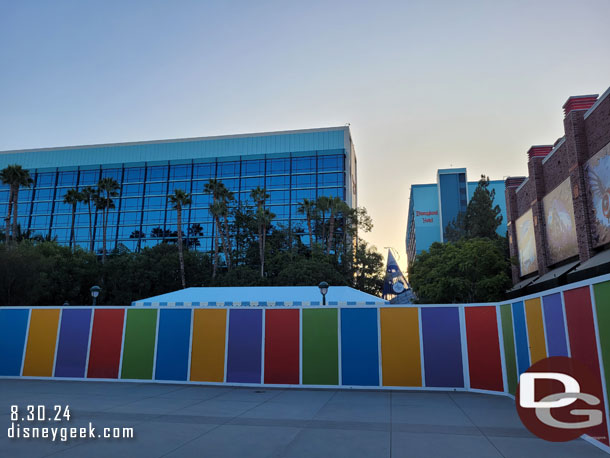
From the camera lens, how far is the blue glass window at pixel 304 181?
76.4 m

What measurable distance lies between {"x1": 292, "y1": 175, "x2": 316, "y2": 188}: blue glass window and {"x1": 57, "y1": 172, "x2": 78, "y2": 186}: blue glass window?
45843 millimetres

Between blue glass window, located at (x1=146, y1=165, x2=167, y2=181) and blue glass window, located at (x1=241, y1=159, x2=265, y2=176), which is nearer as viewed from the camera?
blue glass window, located at (x1=241, y1=159, x2=265, y2=176)

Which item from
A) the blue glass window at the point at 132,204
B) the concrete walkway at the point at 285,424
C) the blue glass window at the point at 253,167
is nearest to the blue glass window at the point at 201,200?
the blue glass window at the point at 253,167

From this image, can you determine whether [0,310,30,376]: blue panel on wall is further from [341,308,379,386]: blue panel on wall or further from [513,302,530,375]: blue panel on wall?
[513,302,530,375]: blue panel on wall

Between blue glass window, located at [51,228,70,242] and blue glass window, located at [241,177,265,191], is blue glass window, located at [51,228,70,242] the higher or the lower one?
the lower one

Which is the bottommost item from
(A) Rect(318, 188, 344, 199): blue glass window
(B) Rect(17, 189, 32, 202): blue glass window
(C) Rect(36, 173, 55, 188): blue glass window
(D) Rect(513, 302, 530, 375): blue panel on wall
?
(D) Rect(513, 302, 530, 375): blue panel on wall

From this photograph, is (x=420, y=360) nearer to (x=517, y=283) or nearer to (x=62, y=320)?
(x=62, y=320)

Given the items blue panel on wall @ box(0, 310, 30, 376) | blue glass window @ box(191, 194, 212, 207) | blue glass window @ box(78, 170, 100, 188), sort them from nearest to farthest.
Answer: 1. blue panel on wall @ box(0, 310, 30, 376)
2. blue glass window @ box(191, 194, 212, 207)
3. blue glass window @ box(78, 170, 100, 188)

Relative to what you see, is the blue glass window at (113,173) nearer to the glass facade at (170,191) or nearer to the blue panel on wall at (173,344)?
the glass facade at (170,191)

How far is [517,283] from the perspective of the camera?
32.2 m

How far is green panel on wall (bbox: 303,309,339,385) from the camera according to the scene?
13.6 m

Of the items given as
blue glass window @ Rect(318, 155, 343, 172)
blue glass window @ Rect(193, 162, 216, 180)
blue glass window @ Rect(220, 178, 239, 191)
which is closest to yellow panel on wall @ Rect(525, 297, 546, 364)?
blue glass window @ Rect(318, 155, 343, 172)

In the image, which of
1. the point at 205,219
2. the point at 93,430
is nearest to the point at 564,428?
the point at 93,430

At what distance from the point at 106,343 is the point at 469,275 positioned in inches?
1101
